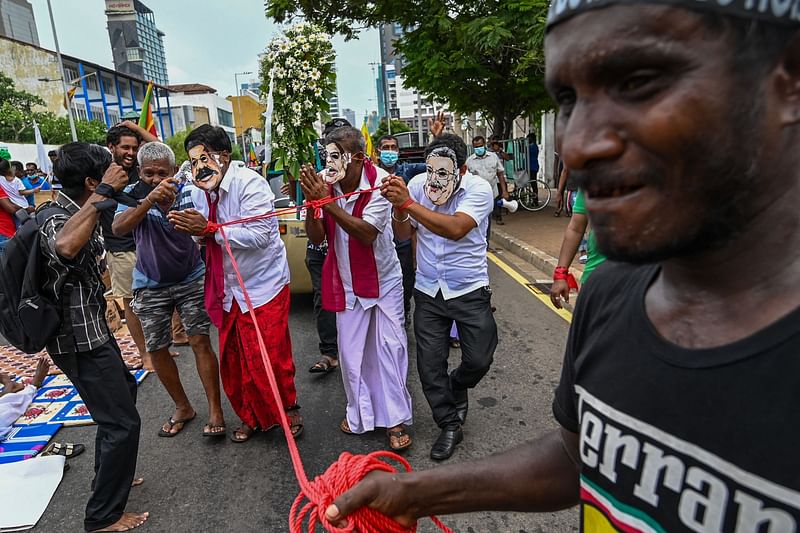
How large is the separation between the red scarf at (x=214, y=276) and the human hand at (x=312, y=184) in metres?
0.62

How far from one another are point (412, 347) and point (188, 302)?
6.95 feet

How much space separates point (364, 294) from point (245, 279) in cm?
76

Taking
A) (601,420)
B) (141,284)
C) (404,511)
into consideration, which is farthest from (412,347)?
(601,420)

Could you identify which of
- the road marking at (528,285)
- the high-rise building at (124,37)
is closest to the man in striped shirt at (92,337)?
the road marking at (528,285)

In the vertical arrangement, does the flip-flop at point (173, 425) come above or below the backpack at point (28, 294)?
below

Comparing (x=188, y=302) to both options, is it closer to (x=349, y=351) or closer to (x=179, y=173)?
(x=179, y=173)

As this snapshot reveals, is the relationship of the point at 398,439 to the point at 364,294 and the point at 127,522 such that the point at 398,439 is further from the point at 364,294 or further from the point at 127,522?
the point at 127,522

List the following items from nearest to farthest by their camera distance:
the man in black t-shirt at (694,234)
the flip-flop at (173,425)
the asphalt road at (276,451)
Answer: the man in black t-shirt at (694,234) < the asphalt road at (276,451) < the flip-flop at (173,425)

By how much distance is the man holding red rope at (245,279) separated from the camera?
3303 millimetres

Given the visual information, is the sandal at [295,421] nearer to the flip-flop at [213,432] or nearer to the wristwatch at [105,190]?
the flip-flop at [213,432]

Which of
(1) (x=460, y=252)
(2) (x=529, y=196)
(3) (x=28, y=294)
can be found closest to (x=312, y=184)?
(1) (x=460, y=252)

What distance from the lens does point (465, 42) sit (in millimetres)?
9586

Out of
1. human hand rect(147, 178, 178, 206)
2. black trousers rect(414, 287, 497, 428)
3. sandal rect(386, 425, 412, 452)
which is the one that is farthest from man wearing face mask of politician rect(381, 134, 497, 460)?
human hand rect(147, 178, 178, 206)

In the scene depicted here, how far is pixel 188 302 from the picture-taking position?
3668 millimetres
